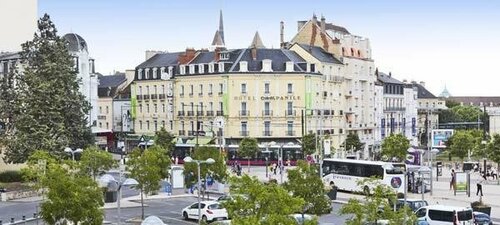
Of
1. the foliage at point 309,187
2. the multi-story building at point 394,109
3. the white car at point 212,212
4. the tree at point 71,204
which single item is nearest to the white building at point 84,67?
the multi-story building at point 394,109

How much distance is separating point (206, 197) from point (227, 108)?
134 ft

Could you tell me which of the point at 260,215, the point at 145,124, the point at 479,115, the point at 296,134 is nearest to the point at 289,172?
the point at 260,215

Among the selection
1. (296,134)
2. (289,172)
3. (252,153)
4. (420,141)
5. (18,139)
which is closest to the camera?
(289,172)

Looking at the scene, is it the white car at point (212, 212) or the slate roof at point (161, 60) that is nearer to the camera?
the white car at point (212, 212)

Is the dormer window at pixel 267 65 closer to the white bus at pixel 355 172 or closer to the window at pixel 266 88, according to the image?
the window at pixel 266 88

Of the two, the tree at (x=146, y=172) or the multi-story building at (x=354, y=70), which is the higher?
the multi-story building at (x=354, y=70)

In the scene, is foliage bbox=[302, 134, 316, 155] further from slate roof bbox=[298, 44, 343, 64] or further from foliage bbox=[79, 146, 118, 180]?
foliage bbox=[79, 146, 118, 180]

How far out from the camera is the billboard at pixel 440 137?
98.0 m

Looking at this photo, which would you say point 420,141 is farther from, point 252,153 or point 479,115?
point 252,153

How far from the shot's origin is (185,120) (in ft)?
332

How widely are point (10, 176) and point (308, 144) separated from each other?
113 feet

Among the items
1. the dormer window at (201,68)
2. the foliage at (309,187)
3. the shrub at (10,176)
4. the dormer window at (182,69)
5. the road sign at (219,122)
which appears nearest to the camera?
the foliage at (309,187)

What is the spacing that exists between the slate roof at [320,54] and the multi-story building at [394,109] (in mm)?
14841

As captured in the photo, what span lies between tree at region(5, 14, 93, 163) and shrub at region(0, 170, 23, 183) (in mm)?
2137
